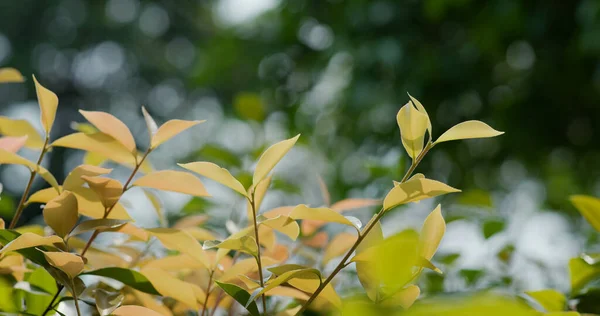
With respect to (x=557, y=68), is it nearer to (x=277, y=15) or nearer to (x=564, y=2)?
(x=564, y=2)

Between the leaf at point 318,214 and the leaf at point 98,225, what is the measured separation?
0.09 metres

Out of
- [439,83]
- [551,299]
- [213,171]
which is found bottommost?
[439,83]

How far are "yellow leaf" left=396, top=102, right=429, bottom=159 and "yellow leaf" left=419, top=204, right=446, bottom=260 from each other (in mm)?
33

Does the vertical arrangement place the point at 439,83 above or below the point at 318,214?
below

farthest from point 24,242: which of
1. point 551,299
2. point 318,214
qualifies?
point 551,299

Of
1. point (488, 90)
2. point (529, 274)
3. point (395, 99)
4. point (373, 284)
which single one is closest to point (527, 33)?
point (488, 90)

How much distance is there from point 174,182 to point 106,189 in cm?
4

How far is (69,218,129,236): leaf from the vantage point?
28cm

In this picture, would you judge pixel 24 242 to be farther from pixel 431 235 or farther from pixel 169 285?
pixel 431 235

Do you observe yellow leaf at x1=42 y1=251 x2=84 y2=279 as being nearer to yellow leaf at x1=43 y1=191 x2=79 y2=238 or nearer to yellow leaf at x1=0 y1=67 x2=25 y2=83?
yellow leaf at x1=43 y1=191 x2=79 y2=238

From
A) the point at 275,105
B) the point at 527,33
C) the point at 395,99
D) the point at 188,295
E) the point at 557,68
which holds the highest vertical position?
the point at 188,295

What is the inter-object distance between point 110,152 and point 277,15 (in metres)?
2.46

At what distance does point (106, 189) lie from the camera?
0.92 ft

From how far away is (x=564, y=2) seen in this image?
1.85 metres
